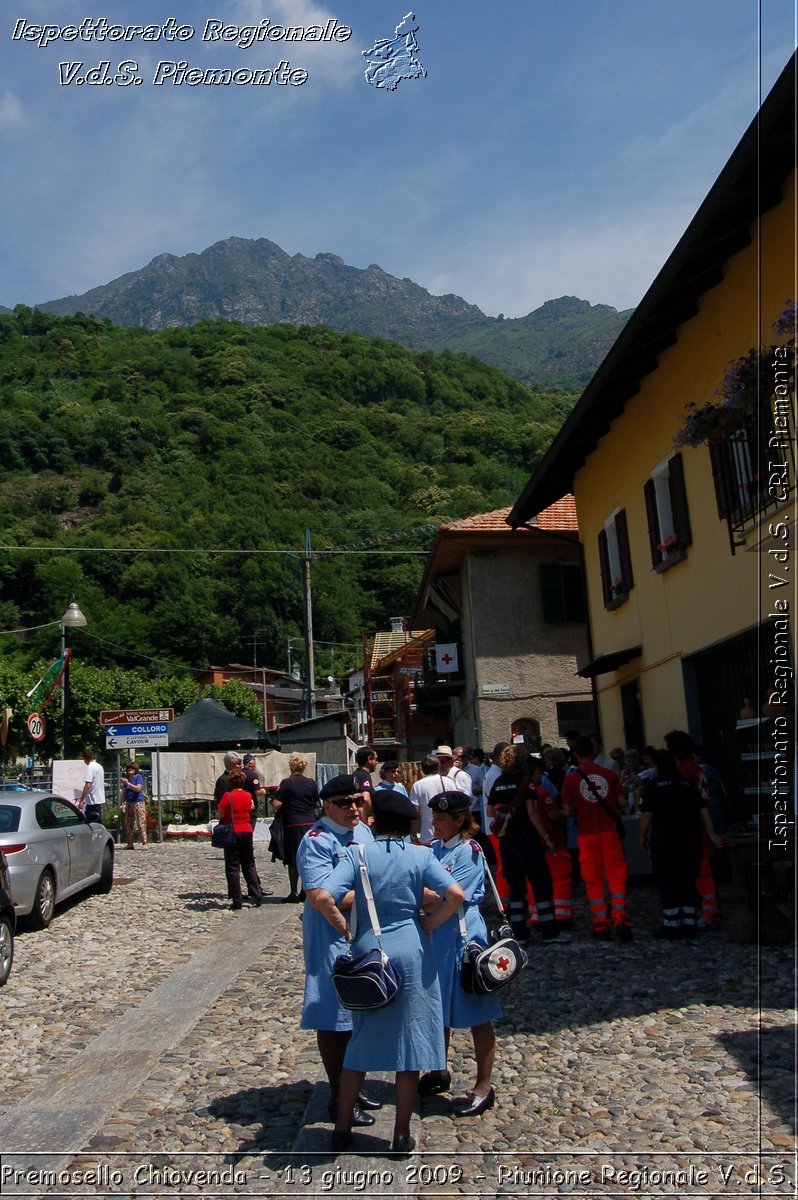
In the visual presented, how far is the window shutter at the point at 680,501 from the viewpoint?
12.5 m

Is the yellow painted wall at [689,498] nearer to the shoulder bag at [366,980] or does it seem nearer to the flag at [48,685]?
the shoulder bag at [366,980]

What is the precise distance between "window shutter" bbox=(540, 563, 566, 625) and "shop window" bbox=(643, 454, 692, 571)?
11.1m

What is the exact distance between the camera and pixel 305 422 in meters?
69.7

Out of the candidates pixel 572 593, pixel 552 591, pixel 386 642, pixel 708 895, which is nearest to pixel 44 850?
pixel 708 895

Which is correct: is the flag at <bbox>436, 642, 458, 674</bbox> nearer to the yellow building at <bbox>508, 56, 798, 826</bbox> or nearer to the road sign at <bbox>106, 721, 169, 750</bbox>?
the road sign at <bbox>106, 721, 169, 750</bbox>

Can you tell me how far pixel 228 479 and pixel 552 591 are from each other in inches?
1688

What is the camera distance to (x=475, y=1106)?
5.21 meters

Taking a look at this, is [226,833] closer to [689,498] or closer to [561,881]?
[561,881]

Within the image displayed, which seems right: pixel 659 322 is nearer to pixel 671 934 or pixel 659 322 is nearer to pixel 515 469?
pixel 671 934

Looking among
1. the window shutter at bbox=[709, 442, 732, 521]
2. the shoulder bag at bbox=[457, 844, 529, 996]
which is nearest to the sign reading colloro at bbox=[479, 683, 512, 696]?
the window shutter at bbox=[709, 442, 732, 521]

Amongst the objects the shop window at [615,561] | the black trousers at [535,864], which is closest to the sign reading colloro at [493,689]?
the shop window at [615,561]

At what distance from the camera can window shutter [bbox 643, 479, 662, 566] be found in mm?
13727

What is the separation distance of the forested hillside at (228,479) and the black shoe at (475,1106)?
48.4 meters

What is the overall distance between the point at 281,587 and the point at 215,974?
61.9 meters
